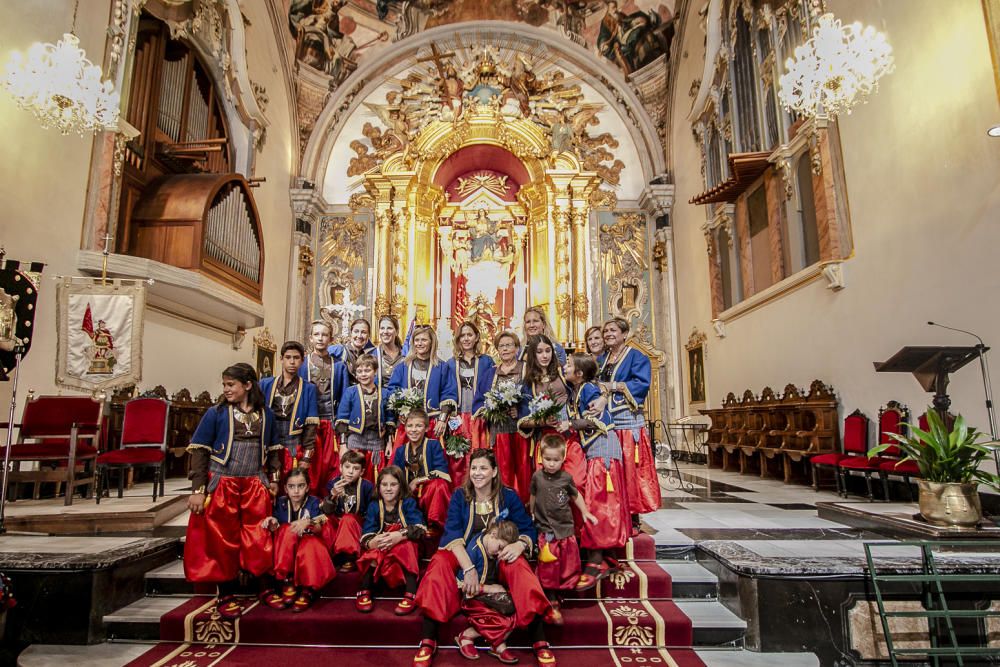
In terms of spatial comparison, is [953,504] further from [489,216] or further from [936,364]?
[489,216]

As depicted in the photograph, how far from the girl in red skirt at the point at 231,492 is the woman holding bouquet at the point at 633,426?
234 centimetres

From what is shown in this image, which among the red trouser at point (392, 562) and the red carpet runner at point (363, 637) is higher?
the red trouser at point (392, 562)

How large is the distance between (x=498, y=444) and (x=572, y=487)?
40.7 inches

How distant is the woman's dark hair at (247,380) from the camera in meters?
3.39

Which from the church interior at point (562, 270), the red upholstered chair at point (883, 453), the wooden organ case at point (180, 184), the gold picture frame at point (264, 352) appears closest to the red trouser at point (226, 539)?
the church interior at point (562, 270)

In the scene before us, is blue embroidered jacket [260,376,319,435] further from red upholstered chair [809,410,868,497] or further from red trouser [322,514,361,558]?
red upholstered chair [809,410,868,497]

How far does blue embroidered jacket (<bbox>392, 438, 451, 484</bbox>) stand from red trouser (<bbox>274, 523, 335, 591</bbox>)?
2.27 feet

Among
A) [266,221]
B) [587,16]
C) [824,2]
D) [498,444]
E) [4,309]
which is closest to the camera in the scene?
[498,444]

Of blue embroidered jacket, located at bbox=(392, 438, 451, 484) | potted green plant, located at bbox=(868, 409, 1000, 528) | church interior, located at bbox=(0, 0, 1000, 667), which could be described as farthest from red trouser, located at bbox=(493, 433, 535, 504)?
potted green plant, located at bbox=(868, 409, 1000, 528)

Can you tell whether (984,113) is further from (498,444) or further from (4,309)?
(4,309)

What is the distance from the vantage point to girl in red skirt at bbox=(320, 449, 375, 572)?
346 cm

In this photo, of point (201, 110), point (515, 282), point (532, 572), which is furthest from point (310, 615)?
point (515, 282)

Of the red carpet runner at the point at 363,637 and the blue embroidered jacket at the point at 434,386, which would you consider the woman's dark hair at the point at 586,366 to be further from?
the red carpet runner at the point at 363,637

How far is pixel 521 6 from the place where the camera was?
507 inches
